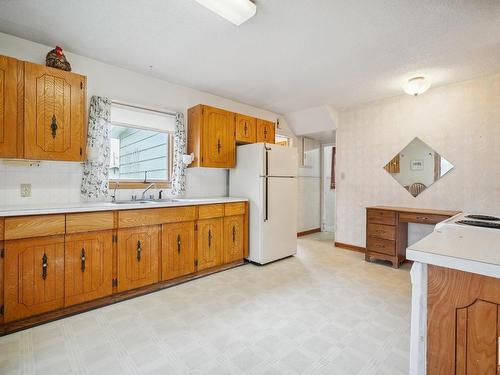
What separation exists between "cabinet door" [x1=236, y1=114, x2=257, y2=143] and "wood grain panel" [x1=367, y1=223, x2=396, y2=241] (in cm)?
226

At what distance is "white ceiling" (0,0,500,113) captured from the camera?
77.8 inches

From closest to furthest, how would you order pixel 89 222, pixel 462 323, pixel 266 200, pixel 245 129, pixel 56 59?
pixel 462 323
pixel 89 222
pixel 56 59
pixel 266 200
pixel 245 129

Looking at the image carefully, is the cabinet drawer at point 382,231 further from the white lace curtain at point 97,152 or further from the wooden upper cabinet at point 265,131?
the white lace curtain at point 97,152

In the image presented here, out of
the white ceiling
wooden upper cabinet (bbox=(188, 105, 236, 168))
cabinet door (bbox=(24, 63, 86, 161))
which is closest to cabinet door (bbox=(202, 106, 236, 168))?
→ wooden upper cabinet (bbox=(188, 105, 236, 168))

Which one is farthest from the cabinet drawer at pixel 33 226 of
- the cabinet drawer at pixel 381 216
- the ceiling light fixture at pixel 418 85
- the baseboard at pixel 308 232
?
the baseboard at pixel 308 232

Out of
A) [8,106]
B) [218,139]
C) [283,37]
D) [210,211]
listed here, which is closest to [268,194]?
[210,211]

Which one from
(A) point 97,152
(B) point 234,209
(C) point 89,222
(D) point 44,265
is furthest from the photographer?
(B) point 234,209

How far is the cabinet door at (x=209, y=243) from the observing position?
306cm

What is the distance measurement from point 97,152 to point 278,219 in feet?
8.13

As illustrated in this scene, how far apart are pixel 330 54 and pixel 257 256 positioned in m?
2.65

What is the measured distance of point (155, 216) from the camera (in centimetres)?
263

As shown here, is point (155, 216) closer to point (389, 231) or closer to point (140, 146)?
point (140, 146)

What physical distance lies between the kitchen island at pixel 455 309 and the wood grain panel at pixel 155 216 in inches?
90.4

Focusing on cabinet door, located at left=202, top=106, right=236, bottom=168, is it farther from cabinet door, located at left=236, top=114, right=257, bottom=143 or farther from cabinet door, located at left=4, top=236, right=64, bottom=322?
cabinet door, located at left=4, top=236, right=64, bottom=322
